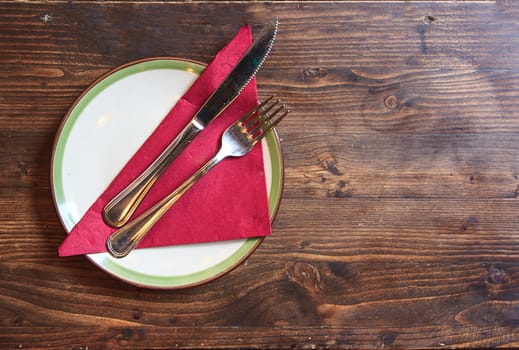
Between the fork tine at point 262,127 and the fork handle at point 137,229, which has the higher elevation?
the fork tine at point 262,127

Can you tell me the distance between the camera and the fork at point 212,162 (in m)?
0.63

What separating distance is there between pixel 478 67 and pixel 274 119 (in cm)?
29

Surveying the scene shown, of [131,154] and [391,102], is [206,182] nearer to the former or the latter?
[131,154]

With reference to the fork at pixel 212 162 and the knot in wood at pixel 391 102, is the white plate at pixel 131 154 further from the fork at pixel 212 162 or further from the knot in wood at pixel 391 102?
the knot in wood at pixel 391 102

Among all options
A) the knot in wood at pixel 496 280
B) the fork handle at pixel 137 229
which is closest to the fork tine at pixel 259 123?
the fork handle at pixel 137 229

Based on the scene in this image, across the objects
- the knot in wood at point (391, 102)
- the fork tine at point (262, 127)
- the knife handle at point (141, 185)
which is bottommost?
the knife handle at point (141, 185)

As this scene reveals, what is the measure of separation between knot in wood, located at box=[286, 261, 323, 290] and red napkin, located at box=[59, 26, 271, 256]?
0.08 m

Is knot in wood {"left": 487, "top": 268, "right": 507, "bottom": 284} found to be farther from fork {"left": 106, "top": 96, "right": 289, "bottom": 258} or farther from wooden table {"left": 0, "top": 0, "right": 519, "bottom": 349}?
fork {"left": 106, "top": 96, "right": 289, "bottom": 258}

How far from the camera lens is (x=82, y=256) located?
0.67m

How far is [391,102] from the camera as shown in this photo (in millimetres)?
719

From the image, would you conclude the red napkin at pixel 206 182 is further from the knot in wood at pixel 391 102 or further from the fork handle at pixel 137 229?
the knot in wood at pixel 391 102

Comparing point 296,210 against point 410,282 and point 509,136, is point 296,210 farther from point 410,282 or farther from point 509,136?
point 509,136

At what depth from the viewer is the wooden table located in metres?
0.68

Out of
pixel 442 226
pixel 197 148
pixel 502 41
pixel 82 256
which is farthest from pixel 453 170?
pixel 82 256
